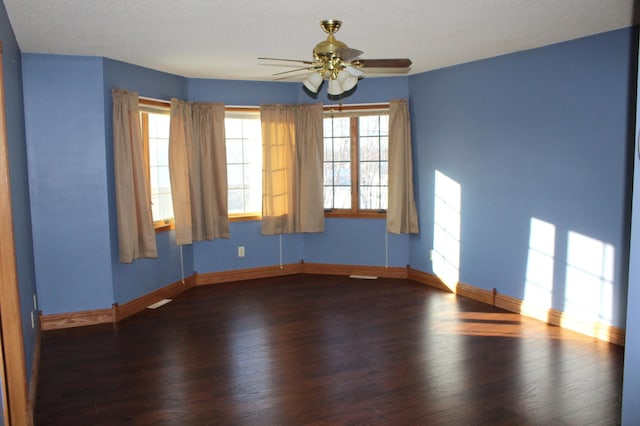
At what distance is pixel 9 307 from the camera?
2852 mm

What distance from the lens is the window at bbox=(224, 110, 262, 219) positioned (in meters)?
6.50

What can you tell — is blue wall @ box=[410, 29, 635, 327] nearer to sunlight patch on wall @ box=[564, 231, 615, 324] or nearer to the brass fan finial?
sunlight patch on wall @ box=[564, 231, 615, 324]

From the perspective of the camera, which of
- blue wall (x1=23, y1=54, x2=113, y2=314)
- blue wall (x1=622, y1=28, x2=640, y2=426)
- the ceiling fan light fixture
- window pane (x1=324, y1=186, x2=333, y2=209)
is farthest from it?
window pane (x1=324, y1=186, x2=333, y2=209)

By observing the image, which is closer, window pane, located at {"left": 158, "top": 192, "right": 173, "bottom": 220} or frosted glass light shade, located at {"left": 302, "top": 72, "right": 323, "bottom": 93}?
frosted glass light shade, located at {"left": 302, "top": 72, "right": 323, "bottom": 93}

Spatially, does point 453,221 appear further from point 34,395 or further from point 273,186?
point 34,395

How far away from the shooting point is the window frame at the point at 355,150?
645 centimetres

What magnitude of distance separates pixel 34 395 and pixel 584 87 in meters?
4.62

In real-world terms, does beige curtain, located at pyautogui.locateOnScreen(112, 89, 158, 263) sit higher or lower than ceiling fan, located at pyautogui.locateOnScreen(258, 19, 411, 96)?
lower

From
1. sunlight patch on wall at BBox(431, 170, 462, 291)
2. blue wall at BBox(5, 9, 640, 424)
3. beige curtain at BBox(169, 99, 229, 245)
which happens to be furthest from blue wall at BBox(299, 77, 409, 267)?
beige curtain at BBox(169, 99, 229, 245)

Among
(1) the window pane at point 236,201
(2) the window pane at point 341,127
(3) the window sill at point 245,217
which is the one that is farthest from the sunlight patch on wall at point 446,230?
(1) the window pane at point 236,201

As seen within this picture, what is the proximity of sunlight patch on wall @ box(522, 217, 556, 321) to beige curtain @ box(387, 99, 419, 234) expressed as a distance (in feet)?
5.12

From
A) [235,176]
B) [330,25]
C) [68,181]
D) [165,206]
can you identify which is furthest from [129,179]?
[330,25]

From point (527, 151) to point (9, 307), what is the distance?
4.22 metres

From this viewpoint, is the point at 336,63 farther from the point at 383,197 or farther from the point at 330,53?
the point at 383,197
